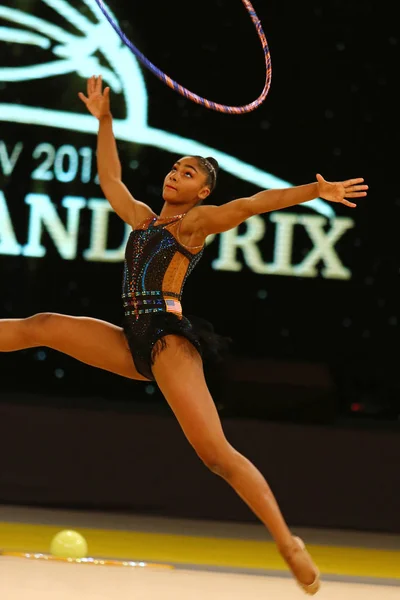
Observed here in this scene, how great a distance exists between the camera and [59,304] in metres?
6.45

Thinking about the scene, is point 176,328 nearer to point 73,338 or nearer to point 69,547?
point 73,338

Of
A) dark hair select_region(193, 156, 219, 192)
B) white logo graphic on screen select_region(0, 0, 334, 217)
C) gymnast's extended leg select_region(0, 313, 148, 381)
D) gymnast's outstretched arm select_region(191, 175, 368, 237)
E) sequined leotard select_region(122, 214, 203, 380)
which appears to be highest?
white logo graphic on screen select_region(0, 0, 334, 217)

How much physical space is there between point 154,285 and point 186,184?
45cm

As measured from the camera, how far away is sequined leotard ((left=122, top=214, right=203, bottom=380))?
13.1 feet

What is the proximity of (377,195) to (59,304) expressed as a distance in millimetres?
2178

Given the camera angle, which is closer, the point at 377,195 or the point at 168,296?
the point at 168,296

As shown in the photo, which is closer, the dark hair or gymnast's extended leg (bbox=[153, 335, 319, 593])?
gymnast's extended leg (bbox=[153, 335, 319, 593])

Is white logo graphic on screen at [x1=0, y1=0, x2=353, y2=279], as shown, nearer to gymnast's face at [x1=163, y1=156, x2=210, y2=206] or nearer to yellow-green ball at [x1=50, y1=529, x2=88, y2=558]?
yellow-green ball at [x1=50, y1=529, x2=88, y2=558]

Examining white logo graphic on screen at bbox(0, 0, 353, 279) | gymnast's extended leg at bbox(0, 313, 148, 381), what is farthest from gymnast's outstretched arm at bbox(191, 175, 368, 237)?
white logo graphic on screen at bbox(0, 0, 353, 279)

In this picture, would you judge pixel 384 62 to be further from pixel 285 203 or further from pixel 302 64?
pixel 285 203

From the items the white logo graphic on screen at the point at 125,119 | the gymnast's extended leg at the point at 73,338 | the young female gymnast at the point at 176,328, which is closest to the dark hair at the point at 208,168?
the young female gymnast at the point at 176,328

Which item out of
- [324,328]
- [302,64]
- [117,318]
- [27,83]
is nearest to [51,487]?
[117,318]

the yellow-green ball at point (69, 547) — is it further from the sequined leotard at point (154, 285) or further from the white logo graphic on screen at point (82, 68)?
the white logo graphic on screen at point (82, 68)

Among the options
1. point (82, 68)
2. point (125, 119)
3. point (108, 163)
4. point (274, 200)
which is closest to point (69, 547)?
point (108, 163)
